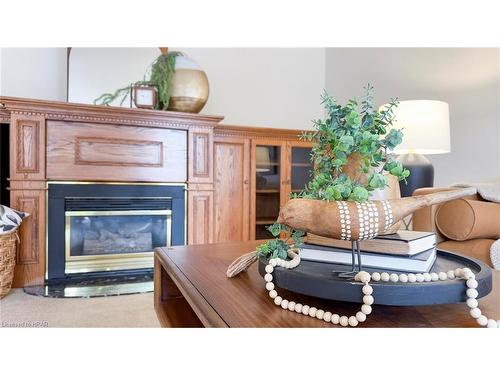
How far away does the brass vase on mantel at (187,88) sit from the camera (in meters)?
2.35

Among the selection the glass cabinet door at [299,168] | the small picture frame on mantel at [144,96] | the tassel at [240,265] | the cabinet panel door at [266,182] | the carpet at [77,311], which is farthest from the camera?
the glass cabinet door at [299,168]

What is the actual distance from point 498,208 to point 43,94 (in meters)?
2.54

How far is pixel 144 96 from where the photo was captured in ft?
7.38

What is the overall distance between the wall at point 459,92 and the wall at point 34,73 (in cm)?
229

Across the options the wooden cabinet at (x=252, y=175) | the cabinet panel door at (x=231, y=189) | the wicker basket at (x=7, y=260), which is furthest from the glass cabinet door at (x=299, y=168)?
the wicker basket at (x=7, y=260)

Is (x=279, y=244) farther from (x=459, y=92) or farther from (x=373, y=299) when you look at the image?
(x=459, y=92)

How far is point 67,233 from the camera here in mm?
2033

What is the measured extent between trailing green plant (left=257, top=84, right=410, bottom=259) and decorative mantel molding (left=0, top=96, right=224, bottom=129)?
5.82 feet

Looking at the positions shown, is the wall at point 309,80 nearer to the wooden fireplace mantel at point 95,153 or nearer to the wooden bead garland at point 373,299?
the wooden fireplace mantel at point 95,153

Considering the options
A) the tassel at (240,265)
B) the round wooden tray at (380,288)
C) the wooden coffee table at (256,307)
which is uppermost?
the round wooden tray at (380,288)

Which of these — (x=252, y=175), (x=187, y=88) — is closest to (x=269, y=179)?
(x=252, y=175)

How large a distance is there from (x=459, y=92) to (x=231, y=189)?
5.24ft
